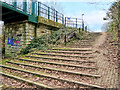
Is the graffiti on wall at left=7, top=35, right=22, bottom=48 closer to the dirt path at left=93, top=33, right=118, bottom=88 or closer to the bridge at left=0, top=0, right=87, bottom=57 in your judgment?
the bridge at left=0, top=0, right=87, bottom=57

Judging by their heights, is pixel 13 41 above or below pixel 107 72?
above

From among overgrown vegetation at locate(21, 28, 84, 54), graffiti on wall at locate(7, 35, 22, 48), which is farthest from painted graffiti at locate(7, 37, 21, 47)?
A: overgrown vegetation at locate(21, 28, 84, 54)

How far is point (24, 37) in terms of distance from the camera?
714 cm

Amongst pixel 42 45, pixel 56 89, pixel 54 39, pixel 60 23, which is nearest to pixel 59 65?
pixel 56 89

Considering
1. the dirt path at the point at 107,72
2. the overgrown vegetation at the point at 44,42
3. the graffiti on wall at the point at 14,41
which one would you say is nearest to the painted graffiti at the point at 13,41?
the graffiti on wall at the point at 14,41

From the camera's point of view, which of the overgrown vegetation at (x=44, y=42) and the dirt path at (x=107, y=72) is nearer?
the dirt path at (x=107, y=72)

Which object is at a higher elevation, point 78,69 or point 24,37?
point 24,37

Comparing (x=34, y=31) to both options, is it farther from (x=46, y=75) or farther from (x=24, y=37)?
(x=46, y=75)

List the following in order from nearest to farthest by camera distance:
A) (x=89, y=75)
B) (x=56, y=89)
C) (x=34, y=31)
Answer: (x=56, y=89) → (x=89, y=75) → (x=34, y=31)

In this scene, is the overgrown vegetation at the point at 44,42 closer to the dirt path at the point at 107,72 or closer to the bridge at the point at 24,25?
the bridge at the point at 24,25

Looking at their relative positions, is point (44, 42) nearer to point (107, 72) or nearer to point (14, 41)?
point (14, 41)

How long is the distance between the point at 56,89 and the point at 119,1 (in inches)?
237

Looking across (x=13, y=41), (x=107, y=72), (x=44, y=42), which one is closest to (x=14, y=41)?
(x=13, y=41)

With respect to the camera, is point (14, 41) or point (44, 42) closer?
point (14, 41)
